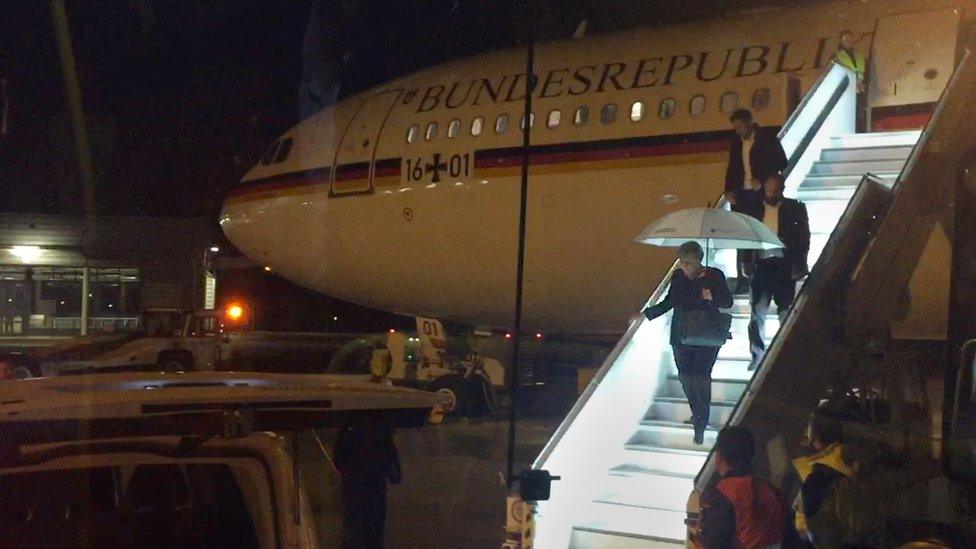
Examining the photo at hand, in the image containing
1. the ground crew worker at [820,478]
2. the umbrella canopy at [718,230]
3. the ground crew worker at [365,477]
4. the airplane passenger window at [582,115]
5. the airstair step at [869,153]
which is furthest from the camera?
the airplane passenger window at [582,115]

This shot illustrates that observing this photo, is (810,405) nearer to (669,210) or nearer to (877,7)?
(669,210)

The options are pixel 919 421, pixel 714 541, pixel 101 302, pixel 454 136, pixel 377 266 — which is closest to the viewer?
pixel 714 541

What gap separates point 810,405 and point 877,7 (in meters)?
5.72

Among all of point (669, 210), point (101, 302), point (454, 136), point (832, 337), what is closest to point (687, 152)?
point (669, 210)

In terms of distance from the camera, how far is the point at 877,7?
1114 centimetres

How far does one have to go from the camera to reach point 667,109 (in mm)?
11664

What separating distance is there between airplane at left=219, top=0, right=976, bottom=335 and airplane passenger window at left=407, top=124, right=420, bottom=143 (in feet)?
0.09

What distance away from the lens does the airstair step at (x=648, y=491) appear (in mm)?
6809

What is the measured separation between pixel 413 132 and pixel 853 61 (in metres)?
5.81

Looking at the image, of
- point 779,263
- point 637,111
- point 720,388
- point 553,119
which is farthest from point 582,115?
point 720,388

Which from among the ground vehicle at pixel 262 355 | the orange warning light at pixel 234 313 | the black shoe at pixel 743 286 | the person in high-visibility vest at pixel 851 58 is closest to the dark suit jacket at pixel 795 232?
the black shoe at pixel 743 286

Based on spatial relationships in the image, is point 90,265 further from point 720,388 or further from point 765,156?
point 720,388

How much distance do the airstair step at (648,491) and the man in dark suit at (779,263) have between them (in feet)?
3.41

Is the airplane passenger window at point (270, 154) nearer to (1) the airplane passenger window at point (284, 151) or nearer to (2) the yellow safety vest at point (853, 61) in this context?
(1) the airplane passenger window at point (284, 151)
